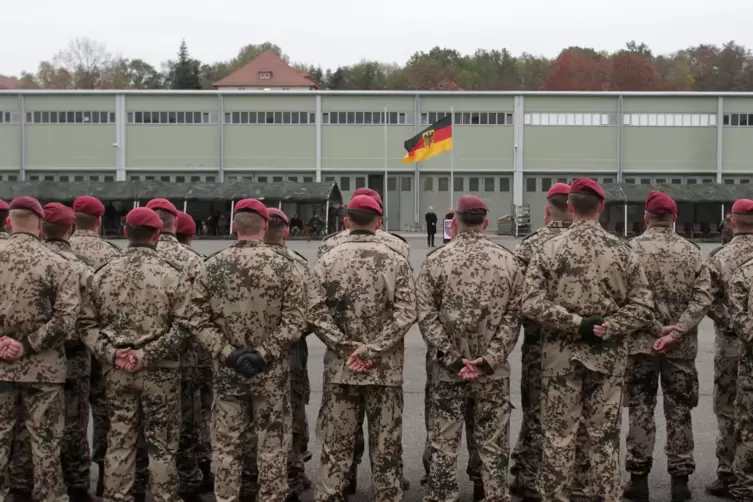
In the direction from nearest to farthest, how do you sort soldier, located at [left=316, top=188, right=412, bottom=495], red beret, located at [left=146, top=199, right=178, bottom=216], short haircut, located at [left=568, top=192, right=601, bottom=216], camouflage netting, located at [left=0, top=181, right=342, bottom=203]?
short haircut, located at [left=568, top=192, right=601, bottom=216]
soldier, located at [left=316, top=188, right=412, bottom=495]
red beret, located at [left=146, top=199, right=178, bottom=216]
camouflage netting, located at [left=0, top=181, right=342, bottom=203]

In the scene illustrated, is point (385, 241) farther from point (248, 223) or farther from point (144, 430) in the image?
point (144, 430)

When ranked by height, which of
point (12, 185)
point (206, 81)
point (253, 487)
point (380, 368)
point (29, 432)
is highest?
point (206, 81)

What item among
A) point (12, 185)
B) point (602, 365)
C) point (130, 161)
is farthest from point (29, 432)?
point (130, 161)

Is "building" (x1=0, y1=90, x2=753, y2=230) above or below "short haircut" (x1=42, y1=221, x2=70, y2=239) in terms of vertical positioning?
above

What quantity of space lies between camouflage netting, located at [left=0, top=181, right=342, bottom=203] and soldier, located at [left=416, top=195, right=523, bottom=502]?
1431 inches

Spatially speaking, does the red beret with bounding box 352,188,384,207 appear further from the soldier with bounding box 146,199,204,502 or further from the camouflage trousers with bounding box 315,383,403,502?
the camouflage trousers with bounding box 315,383,403,502

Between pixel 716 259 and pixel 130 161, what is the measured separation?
1902 inches

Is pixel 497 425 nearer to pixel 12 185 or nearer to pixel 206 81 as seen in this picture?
pixel 12 185

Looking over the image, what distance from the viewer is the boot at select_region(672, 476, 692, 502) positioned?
5969mm

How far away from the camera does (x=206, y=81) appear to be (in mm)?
106562

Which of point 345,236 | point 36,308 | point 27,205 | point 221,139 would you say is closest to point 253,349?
point 345,236

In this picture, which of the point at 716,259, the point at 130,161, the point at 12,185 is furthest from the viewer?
the point at 130,161

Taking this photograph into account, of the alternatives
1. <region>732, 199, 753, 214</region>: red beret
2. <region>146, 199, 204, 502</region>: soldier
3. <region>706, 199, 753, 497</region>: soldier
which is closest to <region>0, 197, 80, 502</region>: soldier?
<region>146, 199, 204, 502</region>: soldier

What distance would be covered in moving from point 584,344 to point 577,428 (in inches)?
22.3
